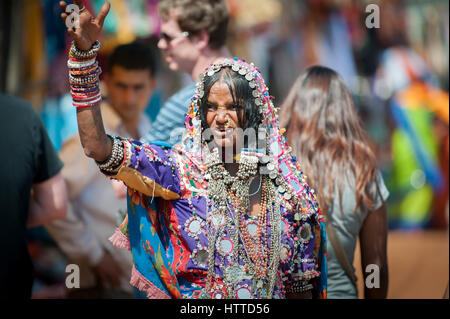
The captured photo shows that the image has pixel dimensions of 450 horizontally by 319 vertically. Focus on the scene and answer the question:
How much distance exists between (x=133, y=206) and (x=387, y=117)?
5.19 m

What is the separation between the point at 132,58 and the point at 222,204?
204 centimetres

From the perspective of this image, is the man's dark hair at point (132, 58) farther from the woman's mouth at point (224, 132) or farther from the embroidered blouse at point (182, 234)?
the woman's mouth at point (224, 132)

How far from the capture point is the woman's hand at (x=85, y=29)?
6.10 ft

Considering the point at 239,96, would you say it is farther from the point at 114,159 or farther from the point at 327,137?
the point at 327,137

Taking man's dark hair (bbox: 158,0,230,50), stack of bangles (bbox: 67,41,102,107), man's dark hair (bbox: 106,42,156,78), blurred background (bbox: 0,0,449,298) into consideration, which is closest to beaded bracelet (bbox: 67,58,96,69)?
stack of bangles (bbox: 67,41,102,107)

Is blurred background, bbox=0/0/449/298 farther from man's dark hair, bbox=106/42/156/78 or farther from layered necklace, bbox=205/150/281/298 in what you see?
layered necklace, bbox=205/150/281/298

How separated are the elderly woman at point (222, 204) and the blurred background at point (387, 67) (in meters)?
2.75

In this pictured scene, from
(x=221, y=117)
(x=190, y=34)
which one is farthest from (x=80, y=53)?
(x=190, y=34)

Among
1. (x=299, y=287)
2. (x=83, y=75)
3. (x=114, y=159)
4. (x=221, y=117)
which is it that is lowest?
(x=299, y=287)

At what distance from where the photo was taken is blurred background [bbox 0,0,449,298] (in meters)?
5.20

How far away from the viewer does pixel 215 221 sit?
2197 millimetres

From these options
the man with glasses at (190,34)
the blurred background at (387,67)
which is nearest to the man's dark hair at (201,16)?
the man with glasses at (190,34)

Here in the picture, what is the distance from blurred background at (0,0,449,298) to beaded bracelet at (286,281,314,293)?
2.83 meters
